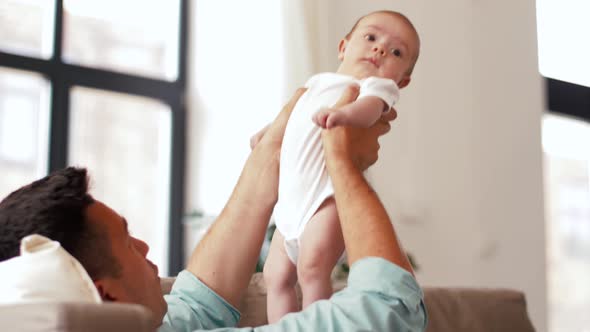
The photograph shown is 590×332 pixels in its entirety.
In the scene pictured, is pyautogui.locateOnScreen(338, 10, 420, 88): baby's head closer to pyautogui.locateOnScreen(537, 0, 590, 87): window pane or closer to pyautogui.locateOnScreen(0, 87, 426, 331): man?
pyautogui.locateOnScreen(0, 87, 426, 331): man

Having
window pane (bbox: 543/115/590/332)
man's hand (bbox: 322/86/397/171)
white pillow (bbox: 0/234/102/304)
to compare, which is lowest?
window pane (bbox: 543/115/590/332)

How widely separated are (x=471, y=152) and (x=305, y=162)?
3962mm

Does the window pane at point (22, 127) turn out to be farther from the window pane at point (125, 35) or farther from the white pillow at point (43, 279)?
the white pillow at point (43, 279)

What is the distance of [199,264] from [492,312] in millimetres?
763

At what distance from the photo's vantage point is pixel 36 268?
3.20 ft

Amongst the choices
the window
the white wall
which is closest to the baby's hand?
the white wall

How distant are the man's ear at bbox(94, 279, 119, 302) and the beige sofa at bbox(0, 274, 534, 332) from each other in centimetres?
38

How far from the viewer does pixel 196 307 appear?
168 centimetres

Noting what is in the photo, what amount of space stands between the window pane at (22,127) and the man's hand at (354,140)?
2824mm

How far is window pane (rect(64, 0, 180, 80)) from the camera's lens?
4.49m

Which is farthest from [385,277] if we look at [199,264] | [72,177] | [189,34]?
[189,34]

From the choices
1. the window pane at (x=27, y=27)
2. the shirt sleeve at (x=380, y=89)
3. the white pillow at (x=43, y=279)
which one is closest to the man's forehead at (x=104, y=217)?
the white pillow at (x=43, y=279)

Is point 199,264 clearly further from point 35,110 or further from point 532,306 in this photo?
point 532,306

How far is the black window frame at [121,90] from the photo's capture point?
432 cm
